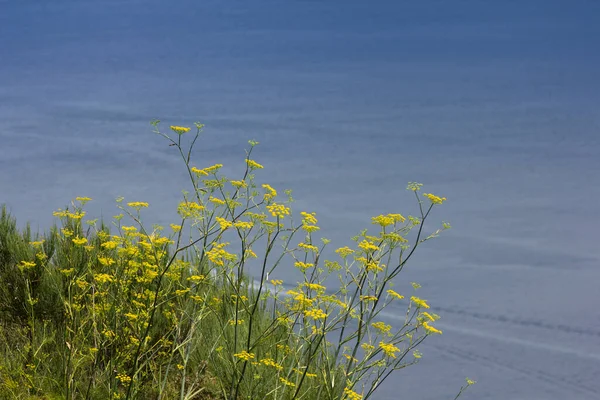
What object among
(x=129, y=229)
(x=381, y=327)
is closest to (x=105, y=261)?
(x=129, y=229)

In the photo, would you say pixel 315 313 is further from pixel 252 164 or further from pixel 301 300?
pixel 252 164

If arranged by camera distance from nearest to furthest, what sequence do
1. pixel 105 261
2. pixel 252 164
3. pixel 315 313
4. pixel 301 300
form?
pixel 315 313 < pixel 301 300 < pixel 252 164 < pixel 105 261

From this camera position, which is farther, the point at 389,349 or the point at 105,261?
the point at 105,261

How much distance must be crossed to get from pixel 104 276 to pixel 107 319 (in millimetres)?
695

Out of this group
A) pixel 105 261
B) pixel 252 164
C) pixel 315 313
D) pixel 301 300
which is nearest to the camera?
pixel 315 313

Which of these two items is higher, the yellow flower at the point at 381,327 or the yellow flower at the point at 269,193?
the yellow flower at the point at 269,193

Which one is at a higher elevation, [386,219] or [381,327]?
[386,219]

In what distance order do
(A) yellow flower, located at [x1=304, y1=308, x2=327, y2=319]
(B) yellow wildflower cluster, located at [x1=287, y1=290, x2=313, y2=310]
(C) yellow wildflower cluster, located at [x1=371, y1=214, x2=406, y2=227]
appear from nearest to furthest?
(A) yellow flower, located at [x1=304, y1=308, x2=327, y2=319], (B) yellow wildflower cluster, located at [x1=287, y1=290, x2=313, y2=310], (C) yellow wildflower cluster, located at [x1=371, y1=214, x2=406, y2=227]

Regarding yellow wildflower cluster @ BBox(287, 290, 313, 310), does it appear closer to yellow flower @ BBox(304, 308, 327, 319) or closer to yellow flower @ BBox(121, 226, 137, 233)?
yellow flower @ BBox(304, 308, 327, 319)

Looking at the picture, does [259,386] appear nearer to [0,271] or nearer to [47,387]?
[47,387]

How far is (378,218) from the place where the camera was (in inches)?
122

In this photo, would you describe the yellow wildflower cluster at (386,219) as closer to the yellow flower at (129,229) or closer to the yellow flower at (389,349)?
the yellow flower at (389,349)

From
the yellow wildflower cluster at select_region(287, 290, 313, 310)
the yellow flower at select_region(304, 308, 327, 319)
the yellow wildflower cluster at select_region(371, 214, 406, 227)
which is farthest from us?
the yellow wildflower cluster at select_region(371, 214, 406, 227)

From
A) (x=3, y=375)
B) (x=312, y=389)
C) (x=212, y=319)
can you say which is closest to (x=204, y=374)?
(x=212, y=319)
